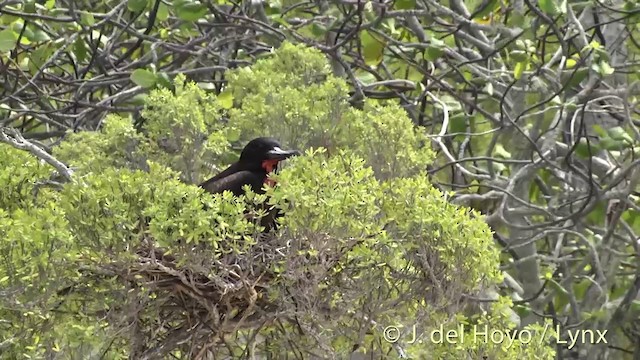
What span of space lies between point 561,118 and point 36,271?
178 centimetres

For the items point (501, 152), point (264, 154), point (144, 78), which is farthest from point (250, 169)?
point (501, 152)

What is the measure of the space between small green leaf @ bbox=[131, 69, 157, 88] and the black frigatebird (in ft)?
1.05

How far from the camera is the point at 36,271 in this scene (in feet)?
5.09

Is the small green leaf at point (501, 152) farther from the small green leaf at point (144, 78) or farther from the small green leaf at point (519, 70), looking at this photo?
the small green leaf at point (144, 78)

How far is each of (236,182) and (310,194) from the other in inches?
28.2

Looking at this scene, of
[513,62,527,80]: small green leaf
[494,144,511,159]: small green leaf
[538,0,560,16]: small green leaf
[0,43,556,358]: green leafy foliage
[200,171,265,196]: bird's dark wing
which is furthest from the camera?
[494,144,511,159]: small green leaf

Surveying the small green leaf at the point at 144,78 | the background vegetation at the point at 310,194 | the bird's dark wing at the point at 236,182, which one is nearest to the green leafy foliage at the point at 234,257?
the background vegetation at the point at 310,194

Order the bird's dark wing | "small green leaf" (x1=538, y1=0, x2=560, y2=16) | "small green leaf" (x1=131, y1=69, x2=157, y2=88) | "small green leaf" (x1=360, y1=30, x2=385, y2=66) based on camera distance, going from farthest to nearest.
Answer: "small green leaf" (x1=360, y1=30, x2=385, y2=66)
"small green leaf" (x1=538, y1=0, x2=560, y2=16)
"small green leaf" (x1=131, y1=69, x2=157, y2=88)
the bird's dark wing

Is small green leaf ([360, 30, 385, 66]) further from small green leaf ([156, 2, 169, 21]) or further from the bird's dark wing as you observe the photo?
the bird's dark wing

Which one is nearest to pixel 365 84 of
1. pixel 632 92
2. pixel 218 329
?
pixel 632 92

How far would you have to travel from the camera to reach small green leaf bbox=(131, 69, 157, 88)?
262 centimetres

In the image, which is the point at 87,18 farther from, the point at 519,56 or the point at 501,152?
the point at 501,152

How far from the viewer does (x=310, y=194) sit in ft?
5.40

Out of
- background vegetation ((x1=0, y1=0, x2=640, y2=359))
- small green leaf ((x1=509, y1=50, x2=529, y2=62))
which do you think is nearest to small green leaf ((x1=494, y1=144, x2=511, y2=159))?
background vegetation ((x1=0, y1=0, x2=640, y2=359))
